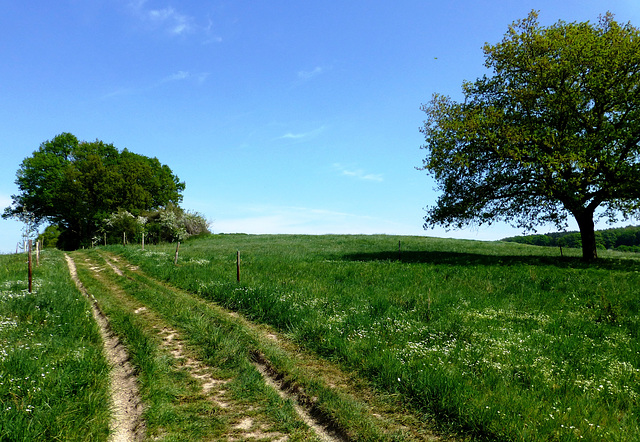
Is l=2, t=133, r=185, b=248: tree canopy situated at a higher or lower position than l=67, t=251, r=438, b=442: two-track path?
higher

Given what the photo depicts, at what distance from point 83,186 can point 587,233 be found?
56274 millimetres

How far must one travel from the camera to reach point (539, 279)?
15.8m

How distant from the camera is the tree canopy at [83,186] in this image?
4894 centimetres

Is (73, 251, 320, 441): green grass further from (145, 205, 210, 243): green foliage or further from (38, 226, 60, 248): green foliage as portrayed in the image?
(38, 226, 60, 248): green foliage

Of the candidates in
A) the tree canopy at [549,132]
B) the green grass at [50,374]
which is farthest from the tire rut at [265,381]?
the tree canopy at [549,132]

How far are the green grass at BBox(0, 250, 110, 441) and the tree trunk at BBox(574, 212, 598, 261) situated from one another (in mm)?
29302

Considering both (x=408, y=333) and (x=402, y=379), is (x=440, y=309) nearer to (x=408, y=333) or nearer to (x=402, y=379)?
(x=408, y=333)

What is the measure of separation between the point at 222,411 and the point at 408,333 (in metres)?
4.71

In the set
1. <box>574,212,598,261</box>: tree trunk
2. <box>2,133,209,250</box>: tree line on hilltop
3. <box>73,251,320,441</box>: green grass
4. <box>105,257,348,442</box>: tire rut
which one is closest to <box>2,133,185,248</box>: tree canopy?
<box>2,133,209,250</box>: tree line on hilltop

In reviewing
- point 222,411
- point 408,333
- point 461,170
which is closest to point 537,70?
point 461,170

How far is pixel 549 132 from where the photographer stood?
22562 millimetres

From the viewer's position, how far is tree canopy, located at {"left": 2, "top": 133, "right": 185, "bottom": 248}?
48938 millimetres

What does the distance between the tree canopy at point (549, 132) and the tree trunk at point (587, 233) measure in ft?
0.24

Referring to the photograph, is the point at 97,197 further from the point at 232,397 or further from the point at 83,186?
the point at 232,397
